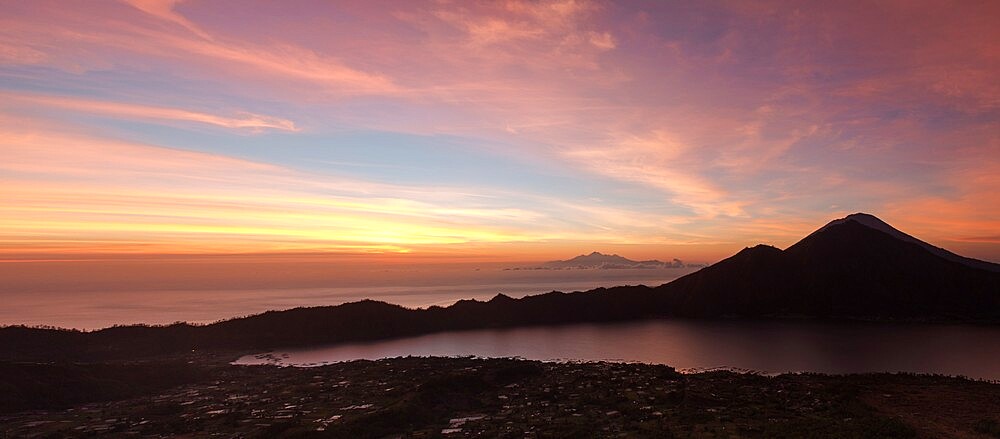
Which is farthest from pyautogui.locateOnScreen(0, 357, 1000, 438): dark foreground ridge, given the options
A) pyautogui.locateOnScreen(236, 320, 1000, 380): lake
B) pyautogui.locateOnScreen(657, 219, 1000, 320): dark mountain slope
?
pyautogui.locateOnScreen(657, 219, 1000, 320): dark mountain slope

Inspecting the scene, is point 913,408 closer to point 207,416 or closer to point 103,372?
point 207,416

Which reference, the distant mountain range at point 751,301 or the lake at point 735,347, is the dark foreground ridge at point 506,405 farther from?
the distant mountain range at point 751,301

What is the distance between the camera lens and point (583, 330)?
3684 inches

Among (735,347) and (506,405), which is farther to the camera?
(735,347)

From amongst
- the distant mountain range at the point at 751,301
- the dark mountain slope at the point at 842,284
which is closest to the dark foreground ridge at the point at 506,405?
the distant mountain range at the point at 751,301

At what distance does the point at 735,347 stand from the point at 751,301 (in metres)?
45.5

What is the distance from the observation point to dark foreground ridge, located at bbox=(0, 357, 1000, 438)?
29.1 meters

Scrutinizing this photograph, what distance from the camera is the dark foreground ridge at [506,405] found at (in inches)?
1144

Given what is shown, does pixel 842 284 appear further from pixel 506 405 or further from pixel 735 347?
pixel 506 405

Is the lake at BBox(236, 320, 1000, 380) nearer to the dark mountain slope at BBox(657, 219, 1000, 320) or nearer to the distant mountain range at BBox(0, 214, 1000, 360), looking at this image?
the distant mountain range at BBox(0, 214, 1000, 360)

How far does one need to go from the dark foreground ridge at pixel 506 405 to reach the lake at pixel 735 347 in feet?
40.9

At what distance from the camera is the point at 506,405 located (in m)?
36.4

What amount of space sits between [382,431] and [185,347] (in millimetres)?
57357

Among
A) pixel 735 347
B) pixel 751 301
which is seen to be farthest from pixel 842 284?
pixel 735 347
